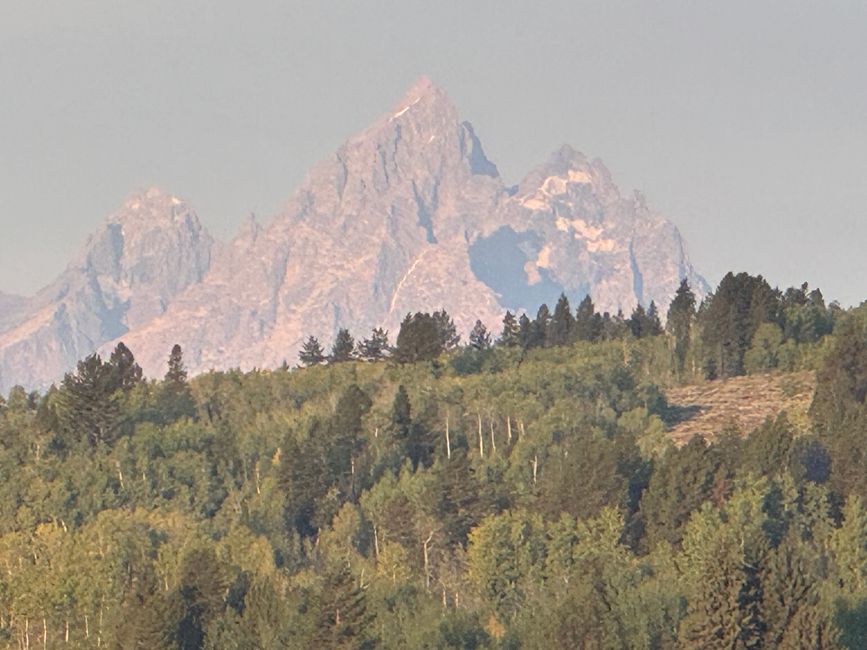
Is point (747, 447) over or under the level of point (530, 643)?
over

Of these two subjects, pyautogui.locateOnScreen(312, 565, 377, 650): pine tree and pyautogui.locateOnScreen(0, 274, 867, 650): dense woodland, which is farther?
pyautogui.locateOnScreen(312, 565, 377, 650): pine tree

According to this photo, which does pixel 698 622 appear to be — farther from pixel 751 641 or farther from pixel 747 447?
pixel 747 447

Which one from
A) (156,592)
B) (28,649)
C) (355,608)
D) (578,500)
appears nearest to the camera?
(355,608)

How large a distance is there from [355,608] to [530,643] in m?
11.2

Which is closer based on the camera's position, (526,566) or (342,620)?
(342,620)

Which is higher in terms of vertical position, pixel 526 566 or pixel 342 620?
pixel 526 566

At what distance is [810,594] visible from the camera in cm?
14038

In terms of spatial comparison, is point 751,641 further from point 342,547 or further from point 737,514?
point 342,547

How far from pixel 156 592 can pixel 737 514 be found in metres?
44.8

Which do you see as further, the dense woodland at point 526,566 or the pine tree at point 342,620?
the pine tree at point 342,620

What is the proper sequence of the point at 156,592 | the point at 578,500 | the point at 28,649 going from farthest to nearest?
the point at 578,500 < the point at 28,649 < the point at 156,592

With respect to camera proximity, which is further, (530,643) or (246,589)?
(246,589)

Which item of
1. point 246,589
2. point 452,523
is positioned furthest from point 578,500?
point 246,589

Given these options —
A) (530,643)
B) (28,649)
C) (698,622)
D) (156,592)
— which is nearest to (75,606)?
(28,649)
